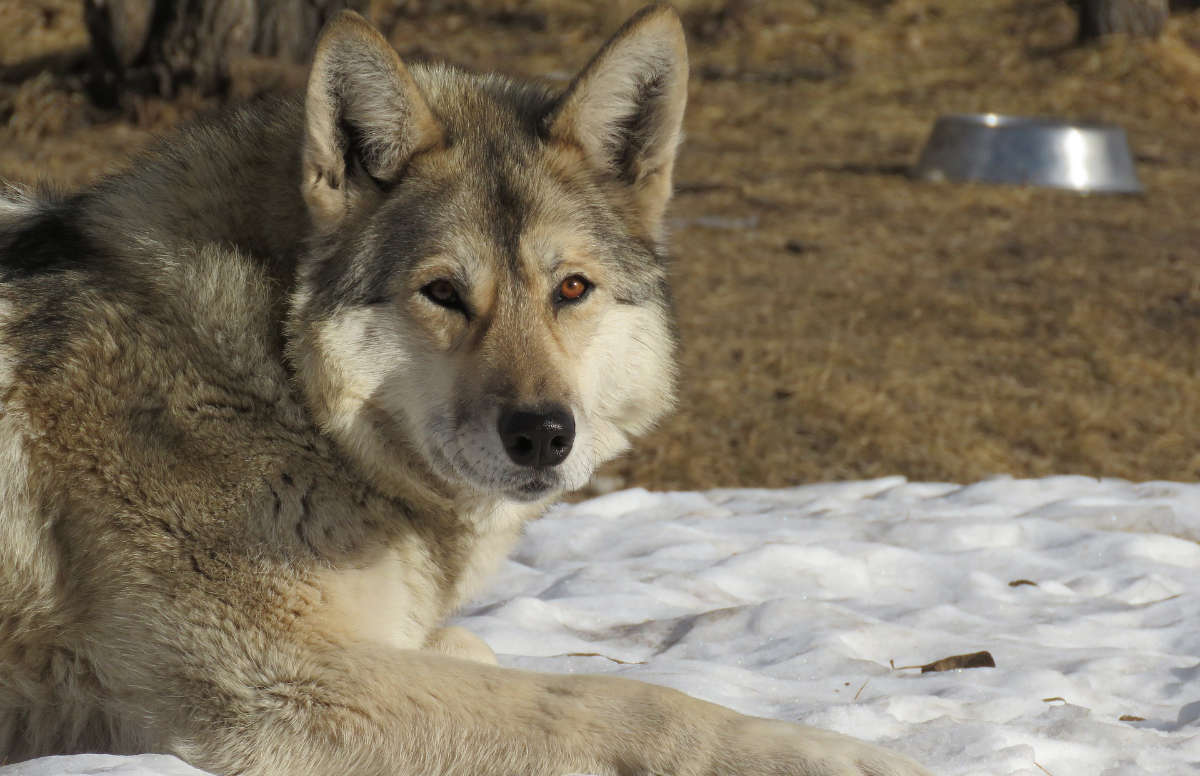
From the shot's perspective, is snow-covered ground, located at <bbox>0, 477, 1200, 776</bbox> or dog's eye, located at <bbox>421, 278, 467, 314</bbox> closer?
dog's eye, located at <bbox>421, 278, 467, 314</bbox>

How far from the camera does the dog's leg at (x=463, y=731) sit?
2758mm

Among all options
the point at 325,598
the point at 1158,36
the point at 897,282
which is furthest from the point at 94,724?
the point at 1158,36

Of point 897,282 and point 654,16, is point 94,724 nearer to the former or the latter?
point 654,16

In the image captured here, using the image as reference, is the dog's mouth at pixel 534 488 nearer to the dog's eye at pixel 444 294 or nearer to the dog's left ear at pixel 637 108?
the dog's eye at pixel 444 294

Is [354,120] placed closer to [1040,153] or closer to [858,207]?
[858,207]

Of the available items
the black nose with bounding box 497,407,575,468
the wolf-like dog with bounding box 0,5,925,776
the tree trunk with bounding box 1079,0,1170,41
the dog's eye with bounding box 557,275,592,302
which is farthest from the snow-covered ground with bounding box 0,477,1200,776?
the tree trunk with bounding box 1079,0,1170,41

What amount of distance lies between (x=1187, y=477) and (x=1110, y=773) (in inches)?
A: 132

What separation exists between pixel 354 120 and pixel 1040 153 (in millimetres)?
8732

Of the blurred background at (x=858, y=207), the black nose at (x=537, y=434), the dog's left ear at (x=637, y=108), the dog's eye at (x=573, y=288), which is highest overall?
the dog's left ear at (x=637, y=108)

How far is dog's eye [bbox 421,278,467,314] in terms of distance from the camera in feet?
10.5

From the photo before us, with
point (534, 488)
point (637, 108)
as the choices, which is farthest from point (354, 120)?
point (534, 488)

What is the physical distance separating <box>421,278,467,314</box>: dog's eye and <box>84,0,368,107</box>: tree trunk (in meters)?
7.19

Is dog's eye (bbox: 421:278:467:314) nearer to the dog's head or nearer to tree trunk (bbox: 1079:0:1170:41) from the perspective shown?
the dog's head

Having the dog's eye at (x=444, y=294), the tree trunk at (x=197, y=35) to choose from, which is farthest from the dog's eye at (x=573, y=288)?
the tree trunk at (x=197, y=35)
